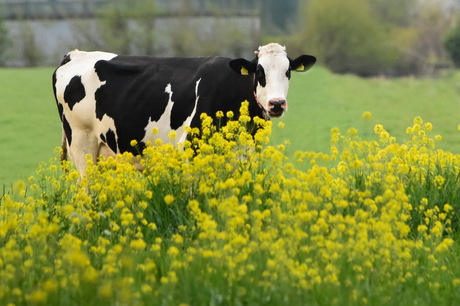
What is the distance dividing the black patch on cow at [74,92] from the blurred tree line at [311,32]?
35.7 metres

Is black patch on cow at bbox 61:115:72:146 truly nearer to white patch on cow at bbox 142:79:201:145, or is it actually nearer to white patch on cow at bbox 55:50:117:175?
white patch on cow at bbox 55:50:117:175

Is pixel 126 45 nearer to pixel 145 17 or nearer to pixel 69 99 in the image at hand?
pixel 145 17

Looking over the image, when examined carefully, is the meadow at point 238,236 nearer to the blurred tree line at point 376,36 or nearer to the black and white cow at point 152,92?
the black and white cow at point 152,92

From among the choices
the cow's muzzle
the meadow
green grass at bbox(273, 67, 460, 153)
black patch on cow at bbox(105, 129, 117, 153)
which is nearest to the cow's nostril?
the cow's muzzle

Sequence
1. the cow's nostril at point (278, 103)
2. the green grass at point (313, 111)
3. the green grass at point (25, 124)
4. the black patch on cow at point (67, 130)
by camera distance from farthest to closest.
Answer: the green grass at point (313, 111) < the green grass at point (25, 124) < the black patch on cow at point (67, 130) < the cow's nostril at point (278, 103)

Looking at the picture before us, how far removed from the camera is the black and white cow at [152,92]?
8945mm

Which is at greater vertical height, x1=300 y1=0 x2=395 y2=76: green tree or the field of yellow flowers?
x1=300 y1=0 x2=395 y2=76: green tree

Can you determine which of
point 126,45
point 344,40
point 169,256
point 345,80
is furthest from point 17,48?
point 169,256

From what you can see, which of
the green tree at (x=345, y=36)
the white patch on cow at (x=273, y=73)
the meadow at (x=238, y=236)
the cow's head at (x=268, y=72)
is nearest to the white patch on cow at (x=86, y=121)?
the meadow at (x=238, y=236)

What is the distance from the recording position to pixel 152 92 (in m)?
9.72

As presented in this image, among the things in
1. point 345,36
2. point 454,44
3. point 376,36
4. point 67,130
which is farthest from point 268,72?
point 376,36

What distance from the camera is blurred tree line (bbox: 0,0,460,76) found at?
47.8 m

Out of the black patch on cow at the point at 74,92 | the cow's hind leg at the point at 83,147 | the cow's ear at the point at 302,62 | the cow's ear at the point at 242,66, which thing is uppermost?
the cow's ear at the point at 302,62

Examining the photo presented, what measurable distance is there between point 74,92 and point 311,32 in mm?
43174
